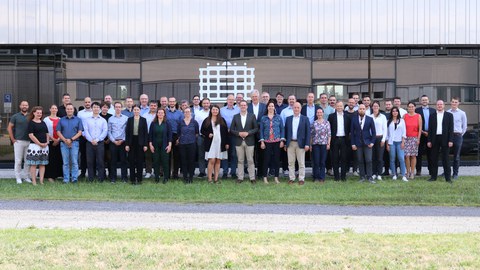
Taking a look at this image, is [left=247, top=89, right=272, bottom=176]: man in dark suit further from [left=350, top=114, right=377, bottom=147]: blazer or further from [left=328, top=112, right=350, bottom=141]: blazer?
[left=350, top=114, right=377, bottom=147]: blazer

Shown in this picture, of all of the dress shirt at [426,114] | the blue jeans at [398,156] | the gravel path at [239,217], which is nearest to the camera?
the gravel path at [239,217]

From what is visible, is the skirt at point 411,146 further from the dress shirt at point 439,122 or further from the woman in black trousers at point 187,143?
the woman in black trousers at point 187,143

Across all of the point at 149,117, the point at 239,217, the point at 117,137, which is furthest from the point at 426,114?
the point at 117,137

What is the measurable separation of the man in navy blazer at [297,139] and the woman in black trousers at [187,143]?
7.38 feet

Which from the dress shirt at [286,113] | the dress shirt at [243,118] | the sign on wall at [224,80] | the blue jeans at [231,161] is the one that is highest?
the sign on wall at [224,80]

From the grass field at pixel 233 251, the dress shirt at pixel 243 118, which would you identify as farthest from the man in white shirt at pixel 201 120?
the grass field at pixel 233 251

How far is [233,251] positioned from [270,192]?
19.3 feet

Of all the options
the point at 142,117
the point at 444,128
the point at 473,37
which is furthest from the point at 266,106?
the point at 473,37

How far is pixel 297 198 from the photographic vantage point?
42.1ft

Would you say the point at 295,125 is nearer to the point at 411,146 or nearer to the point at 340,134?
the point at 340,134

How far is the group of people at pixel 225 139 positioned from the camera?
49.9 ft

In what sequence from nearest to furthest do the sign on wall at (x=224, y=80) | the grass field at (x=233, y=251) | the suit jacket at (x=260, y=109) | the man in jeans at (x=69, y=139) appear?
1. the grass field at (x=233, y=251)
2. the man in jeans at (x=69, y=139)
3. the suit jacket at (x=260, y=109)
4. the sign on wall at (x=224, y=80)

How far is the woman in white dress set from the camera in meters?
15.4

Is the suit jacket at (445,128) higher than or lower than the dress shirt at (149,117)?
lower
